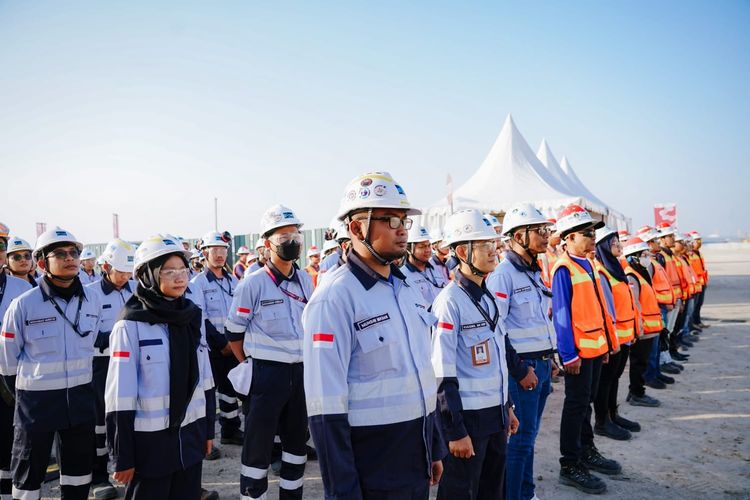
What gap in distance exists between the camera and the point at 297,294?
4473mm

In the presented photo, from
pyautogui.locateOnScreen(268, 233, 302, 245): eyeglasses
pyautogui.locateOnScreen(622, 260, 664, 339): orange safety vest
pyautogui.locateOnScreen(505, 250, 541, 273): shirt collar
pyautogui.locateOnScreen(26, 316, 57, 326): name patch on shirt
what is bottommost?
pyautogui.locateOnScreen(622, 260, 664, 339): orange safety vest

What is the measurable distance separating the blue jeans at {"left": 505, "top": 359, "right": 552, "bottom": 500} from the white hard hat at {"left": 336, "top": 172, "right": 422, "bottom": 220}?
223cm

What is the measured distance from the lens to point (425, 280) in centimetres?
709

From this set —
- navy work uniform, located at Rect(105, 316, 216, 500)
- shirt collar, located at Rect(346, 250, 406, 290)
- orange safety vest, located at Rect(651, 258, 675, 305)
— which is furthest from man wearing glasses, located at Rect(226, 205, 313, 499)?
orange safety vest, located at Rect(651, 258, 675, 305)

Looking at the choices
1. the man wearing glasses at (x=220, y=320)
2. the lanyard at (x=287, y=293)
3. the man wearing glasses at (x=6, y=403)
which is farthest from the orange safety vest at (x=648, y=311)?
the man wearing glasses at (x=6, y=403)

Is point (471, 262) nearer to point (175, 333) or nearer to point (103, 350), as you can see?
point (175, 333)

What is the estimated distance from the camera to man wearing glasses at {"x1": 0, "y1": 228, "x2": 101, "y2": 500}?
3738 millimetres

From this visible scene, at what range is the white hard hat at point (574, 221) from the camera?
4676mm

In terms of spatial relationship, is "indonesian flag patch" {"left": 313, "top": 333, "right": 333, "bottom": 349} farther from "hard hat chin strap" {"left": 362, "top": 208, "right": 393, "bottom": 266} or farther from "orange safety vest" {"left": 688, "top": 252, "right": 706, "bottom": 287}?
"orange safety vest" {"left": 688, "top": 252, "right": 706, "bottom": 287}

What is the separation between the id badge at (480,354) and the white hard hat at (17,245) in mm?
6201

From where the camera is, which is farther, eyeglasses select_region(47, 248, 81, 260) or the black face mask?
the black face mask

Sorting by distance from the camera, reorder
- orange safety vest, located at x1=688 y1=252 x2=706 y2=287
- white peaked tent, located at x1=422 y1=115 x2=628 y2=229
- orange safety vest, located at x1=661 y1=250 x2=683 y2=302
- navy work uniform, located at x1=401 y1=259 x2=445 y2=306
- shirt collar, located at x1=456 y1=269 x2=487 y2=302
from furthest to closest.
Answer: white peaked tent, located at x1=422 y1=115 x2=628 y2=229 < orange safety vest, located at x1=688 y1=252 x2=706 y2=287 < orange safety vest, located at x1=661 y1=250 x2=683 y2=302 < navy work uniform, located at x1=401 y1=259 x2=445 y2=306 < shirt collar, located at x1=456 y1=269 x2=487 y2=302

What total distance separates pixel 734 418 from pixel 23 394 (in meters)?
8.41

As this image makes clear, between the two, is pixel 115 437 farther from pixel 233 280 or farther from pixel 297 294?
pixel 233 280
